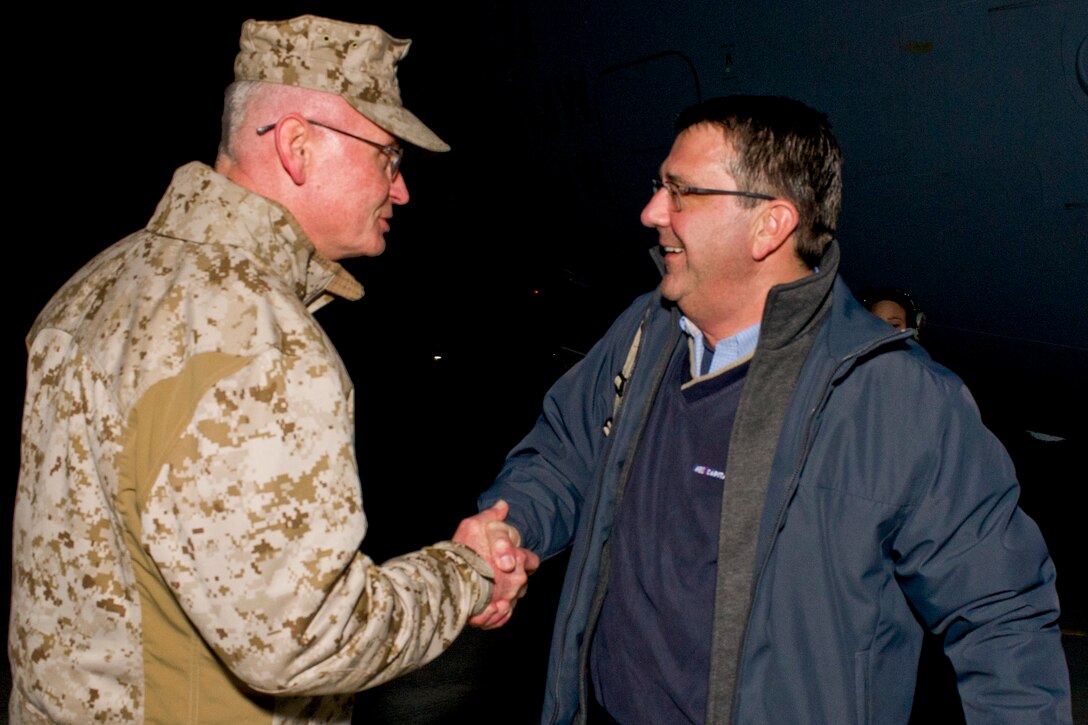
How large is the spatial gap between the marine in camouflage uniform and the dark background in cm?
256

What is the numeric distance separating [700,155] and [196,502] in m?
1.55

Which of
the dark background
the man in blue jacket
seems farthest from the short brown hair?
the dark background

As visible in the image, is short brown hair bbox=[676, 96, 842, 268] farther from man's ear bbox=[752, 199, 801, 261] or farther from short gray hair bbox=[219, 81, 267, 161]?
short gray hair bbox=[219, 81, 267, 161]

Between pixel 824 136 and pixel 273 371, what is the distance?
1.56 meters

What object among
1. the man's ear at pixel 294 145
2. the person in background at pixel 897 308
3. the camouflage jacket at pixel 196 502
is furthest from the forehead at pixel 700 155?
the person in background at pixel 897 308

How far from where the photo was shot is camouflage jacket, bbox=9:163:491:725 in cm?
163

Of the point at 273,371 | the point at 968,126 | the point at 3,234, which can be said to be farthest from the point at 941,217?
the point at 3,234

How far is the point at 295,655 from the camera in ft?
5.45

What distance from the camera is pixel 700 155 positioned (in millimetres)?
2549

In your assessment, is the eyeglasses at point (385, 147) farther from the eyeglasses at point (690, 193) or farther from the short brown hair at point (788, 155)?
the short brown hair at point (788, 155)

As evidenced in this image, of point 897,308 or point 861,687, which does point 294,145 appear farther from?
point 897,308

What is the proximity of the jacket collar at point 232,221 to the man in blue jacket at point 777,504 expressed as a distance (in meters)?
0.91

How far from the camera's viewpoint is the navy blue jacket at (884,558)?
6.41 feet

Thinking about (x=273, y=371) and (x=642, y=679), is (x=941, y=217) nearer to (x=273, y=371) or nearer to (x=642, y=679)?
(x=642, y=679)
